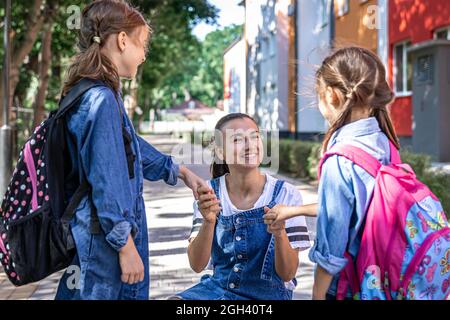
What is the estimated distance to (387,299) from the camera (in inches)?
82.3

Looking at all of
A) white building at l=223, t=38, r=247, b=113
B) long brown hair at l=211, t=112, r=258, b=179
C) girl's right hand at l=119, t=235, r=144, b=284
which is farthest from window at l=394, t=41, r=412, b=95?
white building at l=223, t=38, r=247, b=113

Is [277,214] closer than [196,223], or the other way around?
[277,214]

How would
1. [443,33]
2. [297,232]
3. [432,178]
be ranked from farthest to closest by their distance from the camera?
1. [443,33]
2. [432,178]
3. [297,232]

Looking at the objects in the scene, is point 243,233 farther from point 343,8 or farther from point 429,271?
point 343,8

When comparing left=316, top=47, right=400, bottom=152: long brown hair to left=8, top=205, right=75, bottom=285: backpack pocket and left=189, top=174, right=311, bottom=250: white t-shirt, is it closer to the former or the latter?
left=189, top=174, right=311, bottom=250: white t-shirt

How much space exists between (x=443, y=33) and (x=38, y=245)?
1530cm

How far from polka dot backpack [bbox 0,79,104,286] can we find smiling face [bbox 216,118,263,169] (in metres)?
0.78

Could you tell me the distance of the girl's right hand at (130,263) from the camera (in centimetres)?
221

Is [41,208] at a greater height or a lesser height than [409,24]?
lesser

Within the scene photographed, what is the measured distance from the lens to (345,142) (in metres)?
2.17

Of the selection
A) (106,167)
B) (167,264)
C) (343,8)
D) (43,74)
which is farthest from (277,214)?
(343,8)

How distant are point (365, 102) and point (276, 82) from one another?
3069 cm

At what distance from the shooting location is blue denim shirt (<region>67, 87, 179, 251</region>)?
85.4 inches

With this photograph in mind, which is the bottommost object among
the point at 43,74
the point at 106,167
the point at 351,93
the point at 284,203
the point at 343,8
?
the point at 284,203
